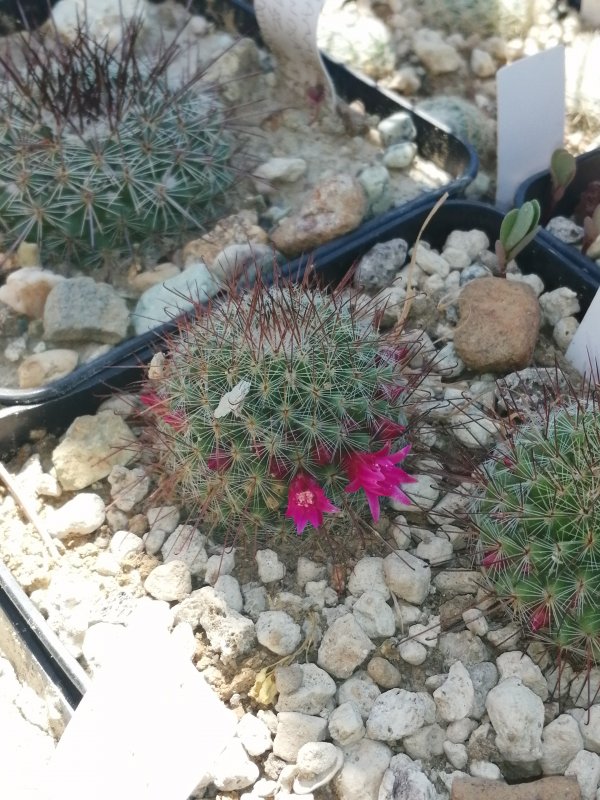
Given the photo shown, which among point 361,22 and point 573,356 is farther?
point 361,22

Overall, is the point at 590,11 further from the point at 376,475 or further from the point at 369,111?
the point at 376,475

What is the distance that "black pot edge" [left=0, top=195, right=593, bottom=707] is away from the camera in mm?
1501

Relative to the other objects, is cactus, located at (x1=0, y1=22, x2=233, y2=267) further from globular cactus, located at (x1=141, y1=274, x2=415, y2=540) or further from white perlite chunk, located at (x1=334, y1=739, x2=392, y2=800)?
white perlite chunk, located at (x1=334, y1=739, x2=392, y2=800)

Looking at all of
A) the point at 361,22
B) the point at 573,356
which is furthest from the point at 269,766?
the point at 361,22

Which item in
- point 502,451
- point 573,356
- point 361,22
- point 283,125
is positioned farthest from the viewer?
point 361,22

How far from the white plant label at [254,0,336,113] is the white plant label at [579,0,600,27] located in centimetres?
Result: 96

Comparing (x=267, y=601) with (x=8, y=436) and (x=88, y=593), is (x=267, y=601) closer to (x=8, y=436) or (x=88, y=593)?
(x=88, y=593)

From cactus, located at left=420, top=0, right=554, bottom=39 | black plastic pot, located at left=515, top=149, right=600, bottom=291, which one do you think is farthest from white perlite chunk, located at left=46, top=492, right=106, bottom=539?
cactus, located at left=420, top=0, right=554, bottom=39

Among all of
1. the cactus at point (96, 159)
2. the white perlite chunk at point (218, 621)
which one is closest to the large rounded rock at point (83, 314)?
the cactus at point (96, 159)

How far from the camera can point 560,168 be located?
2176 millimetres

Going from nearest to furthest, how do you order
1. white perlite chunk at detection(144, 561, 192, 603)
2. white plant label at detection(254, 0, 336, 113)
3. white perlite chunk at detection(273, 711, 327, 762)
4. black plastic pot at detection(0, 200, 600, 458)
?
white perlite chunk at detection(273, 711, 327, 762) < white perlite chunk at detection(144, 561, 192, 603) < black plastic pot at detection(0, 200, 600, 458) < white plant label at detection(254, 0, 336, 113)

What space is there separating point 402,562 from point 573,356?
0.61 m

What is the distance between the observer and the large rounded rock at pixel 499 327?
179 centimetres

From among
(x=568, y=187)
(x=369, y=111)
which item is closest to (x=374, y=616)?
(x=568, y=187)
